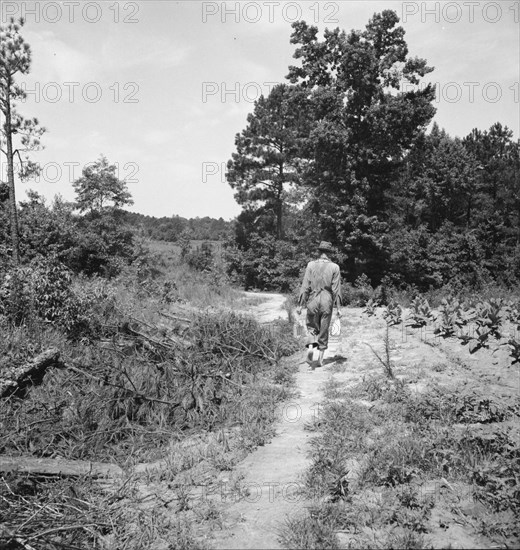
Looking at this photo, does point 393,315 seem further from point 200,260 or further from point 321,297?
point 200,260

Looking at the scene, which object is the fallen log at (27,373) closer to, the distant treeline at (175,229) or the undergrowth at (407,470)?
the undergrowth at (407,470)

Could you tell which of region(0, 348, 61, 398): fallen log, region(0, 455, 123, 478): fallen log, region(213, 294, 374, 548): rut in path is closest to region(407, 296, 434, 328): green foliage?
region(213, 294, 374, 548): rut in path

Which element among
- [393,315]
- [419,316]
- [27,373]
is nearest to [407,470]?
[27,373]

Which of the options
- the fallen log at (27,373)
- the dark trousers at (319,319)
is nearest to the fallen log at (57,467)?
the fallen log at (27,373)

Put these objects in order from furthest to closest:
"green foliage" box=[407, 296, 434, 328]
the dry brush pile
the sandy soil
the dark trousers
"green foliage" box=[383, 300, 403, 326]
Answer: "green foliage" box=[383, 300, 403, 326], "green foliage" box=[407, 296, 434, 328], the dark trousers, the dry brush pile, the sandy soil

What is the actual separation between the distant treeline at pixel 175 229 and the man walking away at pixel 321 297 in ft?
75.2

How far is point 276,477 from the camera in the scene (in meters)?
3.96

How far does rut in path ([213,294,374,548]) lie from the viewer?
3.15m

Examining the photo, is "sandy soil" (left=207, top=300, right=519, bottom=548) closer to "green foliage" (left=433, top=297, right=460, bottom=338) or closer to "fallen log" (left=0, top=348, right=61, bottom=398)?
"green foliage" (left=433, top=297, right=460, bottom=338)

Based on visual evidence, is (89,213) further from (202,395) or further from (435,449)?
(435,449)

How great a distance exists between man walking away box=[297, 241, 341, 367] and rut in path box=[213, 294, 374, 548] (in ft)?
2.59

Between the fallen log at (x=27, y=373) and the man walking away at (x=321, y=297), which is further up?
the man walking away at (x=321, y=297)

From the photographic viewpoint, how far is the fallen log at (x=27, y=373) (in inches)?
227

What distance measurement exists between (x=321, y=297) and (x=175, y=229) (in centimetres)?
8724
